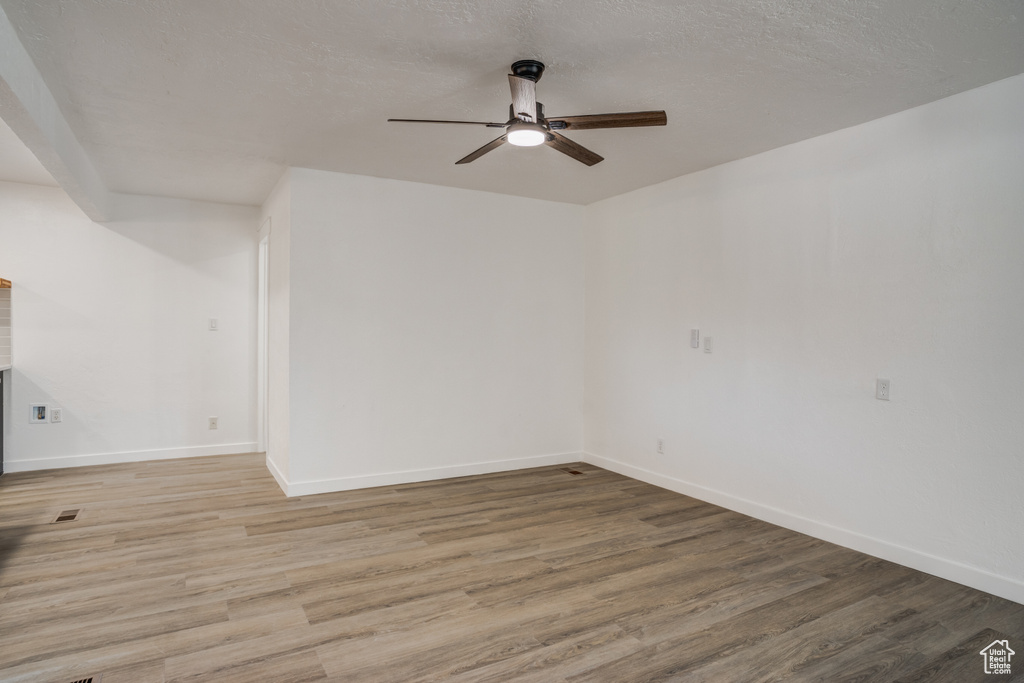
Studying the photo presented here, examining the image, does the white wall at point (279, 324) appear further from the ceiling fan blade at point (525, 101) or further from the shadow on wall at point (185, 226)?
the ceiling fan blade at point (525, 101)

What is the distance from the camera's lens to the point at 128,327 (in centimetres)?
534

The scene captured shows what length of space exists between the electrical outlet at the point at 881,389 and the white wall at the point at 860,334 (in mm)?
35

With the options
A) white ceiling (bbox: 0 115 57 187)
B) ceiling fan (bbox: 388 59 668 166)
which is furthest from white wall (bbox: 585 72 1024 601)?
white ceiling (bbox: 0 115 57 187)

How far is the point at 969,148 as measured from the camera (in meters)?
2.88

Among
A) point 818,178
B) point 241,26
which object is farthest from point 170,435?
point 818,178

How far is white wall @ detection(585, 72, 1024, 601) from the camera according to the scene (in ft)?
9.13

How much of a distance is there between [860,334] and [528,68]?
7.84ft

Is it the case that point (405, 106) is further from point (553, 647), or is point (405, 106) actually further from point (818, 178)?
point (553, 647)

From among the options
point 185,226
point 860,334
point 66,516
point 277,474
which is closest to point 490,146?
point 860,334

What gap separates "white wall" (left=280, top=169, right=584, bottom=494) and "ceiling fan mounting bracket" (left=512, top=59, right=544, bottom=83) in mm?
2278

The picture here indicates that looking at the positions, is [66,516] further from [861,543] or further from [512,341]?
[861,543]

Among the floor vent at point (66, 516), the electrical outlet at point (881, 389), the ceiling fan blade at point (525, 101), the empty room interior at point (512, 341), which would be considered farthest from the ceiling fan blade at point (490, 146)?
the floor vent at point (66, 516)

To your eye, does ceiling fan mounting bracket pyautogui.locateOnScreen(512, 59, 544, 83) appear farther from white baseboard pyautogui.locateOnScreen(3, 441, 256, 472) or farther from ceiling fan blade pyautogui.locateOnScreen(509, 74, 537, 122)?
white baseboard pyautogui.locateOnScreen(3, 441, 256, 472)

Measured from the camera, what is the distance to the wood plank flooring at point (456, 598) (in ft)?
7.01
